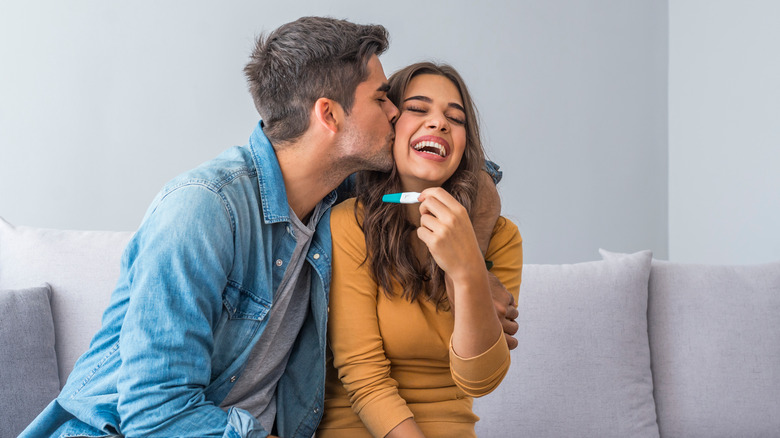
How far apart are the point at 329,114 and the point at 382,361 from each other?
0.52 metres

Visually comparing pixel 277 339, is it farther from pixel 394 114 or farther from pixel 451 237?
pixel 394 114

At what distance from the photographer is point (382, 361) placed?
1.37m

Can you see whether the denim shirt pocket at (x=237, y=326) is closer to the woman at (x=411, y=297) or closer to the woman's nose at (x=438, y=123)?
the woman at (x=411, y=297)

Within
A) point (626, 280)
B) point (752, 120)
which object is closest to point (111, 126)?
point (626, 280)

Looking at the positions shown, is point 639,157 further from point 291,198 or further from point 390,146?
point 291,198

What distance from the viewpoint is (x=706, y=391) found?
1.94m

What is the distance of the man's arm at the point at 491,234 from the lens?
1.38 metres

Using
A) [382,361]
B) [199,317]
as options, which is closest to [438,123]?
[382,361]

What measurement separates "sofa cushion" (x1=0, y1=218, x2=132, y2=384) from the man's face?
887 mm

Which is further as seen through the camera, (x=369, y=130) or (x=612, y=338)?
(x=612, y=338)

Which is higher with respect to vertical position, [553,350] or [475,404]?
[553,350]

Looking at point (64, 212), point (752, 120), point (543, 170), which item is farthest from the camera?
point (543, 170)

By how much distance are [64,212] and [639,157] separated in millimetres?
2321

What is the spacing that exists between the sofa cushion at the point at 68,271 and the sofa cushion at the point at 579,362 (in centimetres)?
111
